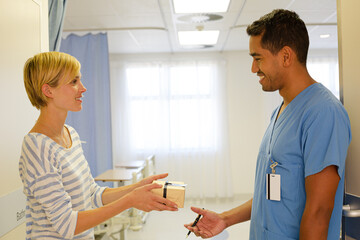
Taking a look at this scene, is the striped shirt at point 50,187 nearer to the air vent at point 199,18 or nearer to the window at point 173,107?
the air vent at point 199,18

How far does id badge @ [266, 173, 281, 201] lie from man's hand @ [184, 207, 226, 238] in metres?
0.37

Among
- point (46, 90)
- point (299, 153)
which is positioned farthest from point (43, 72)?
point (299, 153)

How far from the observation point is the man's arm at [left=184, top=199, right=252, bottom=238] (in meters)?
1.42

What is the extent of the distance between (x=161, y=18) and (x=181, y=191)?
277 cm

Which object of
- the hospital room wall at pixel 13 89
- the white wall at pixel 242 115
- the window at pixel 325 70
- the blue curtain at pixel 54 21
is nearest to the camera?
the hospital room wall at pixel 13 89

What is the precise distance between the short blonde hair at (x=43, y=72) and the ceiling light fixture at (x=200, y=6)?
1.99 meters

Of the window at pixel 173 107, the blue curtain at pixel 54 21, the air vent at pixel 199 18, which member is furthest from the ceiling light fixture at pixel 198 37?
the blue curtain at pixel 54 21

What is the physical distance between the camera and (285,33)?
1.13 m

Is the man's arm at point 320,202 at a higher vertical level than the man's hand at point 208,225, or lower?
higher

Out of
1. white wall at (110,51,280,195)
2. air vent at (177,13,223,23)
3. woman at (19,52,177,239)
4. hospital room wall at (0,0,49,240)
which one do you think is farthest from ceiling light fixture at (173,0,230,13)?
white wall at (110,51,280,195)

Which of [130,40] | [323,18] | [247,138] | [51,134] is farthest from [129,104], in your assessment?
[51,134]

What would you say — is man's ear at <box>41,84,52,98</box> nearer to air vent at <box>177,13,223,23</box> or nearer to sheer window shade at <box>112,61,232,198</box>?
air vent at <box>177,13,223,23</box>

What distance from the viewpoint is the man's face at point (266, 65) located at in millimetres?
1177

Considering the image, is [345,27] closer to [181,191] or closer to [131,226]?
[181,191]
